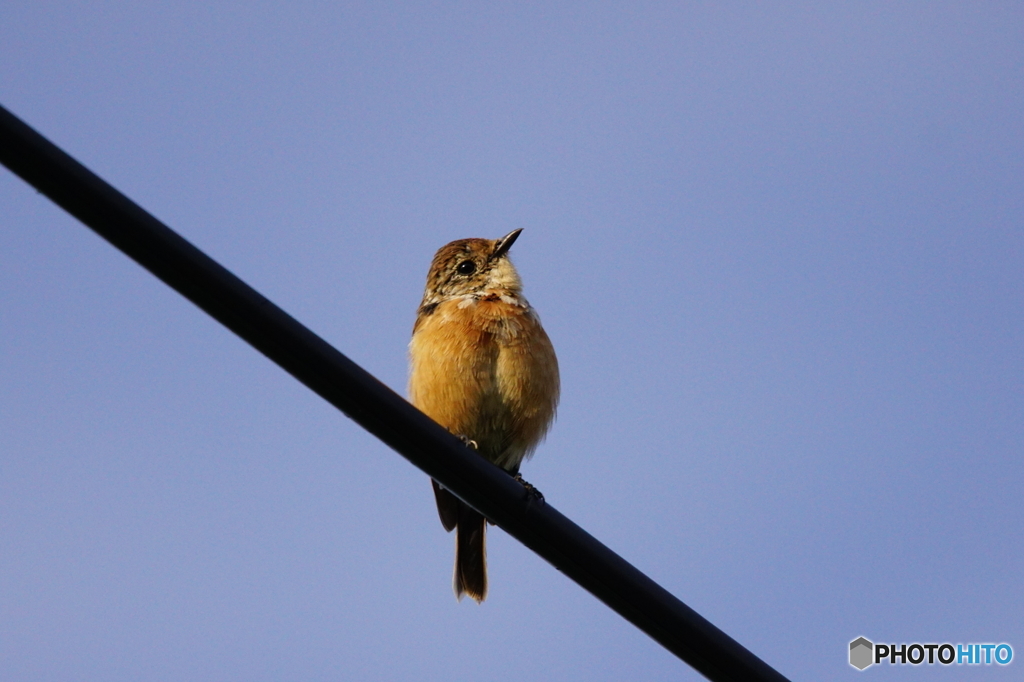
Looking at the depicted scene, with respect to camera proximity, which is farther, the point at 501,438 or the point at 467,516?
the point at 467,516

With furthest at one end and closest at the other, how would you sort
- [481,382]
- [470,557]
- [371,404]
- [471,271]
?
[471,271]
[470,557]
[481,382]
[371,404]

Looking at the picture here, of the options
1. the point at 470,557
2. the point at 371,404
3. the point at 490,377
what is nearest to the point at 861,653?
the point at 470,557

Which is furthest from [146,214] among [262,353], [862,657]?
[862,657]

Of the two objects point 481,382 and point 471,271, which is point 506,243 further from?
point 481,382

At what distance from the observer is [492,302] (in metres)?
7.84

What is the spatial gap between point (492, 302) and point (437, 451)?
4282mm

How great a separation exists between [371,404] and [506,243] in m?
5.51

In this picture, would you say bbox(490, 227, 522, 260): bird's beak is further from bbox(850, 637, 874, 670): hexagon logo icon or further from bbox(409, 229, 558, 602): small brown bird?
bbox(850, 637, 874, 670): hexagon logo icon

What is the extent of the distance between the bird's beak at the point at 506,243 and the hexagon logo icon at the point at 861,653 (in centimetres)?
424

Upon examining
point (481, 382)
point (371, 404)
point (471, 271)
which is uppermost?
point (471, 271)

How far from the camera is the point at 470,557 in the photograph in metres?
8.05

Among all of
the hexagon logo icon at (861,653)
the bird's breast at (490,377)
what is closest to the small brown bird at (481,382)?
the bird's breast at (490,377)

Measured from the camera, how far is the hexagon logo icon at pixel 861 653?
8727mm

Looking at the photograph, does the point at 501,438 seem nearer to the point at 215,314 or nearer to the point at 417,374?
the point at 417,374
